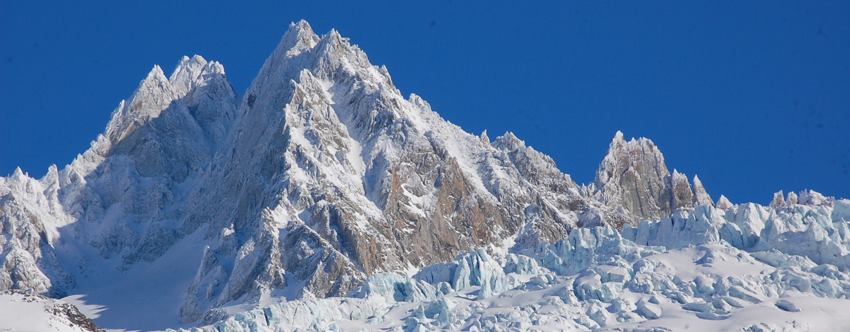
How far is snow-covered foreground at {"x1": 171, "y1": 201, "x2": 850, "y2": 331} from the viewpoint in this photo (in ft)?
553

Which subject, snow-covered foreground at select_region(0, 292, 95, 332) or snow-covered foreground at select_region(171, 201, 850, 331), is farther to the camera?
snow-covered foreground at select_region(0, 292, 95, 332)

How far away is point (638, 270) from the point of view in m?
178

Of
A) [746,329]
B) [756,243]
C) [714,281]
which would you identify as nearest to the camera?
[746,329]

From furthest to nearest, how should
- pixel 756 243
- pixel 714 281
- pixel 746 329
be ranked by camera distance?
pixel 756 243 → pixel 714 281 → pixel 746 329

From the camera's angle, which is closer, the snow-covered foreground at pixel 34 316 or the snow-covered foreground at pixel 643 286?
the snow-covered foreground at pixel 643 286

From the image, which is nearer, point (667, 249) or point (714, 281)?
point (714, 281)

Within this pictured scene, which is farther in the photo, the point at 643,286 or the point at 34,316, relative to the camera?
the point at 643,286

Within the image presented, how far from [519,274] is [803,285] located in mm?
26904

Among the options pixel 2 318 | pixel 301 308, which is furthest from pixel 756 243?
pixel 2 318

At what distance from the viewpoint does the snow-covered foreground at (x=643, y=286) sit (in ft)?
553

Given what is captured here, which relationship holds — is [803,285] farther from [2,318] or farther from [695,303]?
[2,318]

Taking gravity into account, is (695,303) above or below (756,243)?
below

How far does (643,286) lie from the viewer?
17475 centimetres

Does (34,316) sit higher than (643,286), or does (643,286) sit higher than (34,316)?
(643,286)
